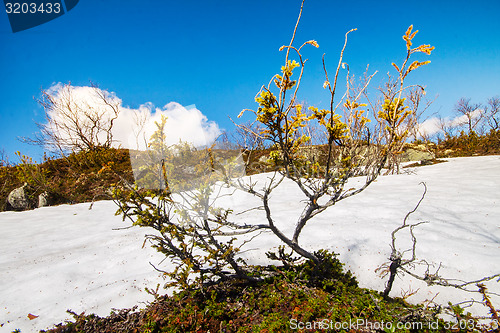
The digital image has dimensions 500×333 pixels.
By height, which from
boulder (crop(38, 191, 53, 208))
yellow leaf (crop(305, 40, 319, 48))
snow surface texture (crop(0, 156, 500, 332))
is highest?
yellow leaf (crop(305, 40, 319, 48))

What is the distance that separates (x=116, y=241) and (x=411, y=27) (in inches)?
225

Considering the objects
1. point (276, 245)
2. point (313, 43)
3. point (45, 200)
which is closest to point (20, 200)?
point (45, 200)

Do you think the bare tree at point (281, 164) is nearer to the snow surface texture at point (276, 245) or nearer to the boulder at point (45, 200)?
the snow surface texture at point (276, 245)

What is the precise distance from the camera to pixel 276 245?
3773 millimetres

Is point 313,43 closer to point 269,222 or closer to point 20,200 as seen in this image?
point 269,222

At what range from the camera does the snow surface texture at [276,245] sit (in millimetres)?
2691

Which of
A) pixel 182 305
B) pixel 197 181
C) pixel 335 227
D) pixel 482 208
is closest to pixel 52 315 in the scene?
pixel 182 305

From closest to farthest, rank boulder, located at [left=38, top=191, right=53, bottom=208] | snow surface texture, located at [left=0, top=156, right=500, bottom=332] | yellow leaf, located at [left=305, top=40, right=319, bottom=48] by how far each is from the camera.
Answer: yellow leaf, located at [left=305, top=40, right=319, bottom=48]
snow surface texture, located at [left=0, top=156, right=500, bottom=332]
boulder, located at [left=38, top=191, right=53, bottom=208]

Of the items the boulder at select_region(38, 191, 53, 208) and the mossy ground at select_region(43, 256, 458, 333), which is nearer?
the mossy ground at select_region(43, 256, 458, 333)

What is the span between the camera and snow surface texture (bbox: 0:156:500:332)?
2.69 m

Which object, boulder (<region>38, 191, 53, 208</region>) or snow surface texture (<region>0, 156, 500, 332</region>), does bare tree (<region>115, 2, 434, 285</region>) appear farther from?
boulder (<region>38, 191, 53, 208</region>)

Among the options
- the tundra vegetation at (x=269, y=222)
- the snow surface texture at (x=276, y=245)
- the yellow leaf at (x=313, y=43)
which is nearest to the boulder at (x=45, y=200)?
the snow surface texture at (x=276, y=245)

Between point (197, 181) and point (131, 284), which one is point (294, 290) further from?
point (131, 284)

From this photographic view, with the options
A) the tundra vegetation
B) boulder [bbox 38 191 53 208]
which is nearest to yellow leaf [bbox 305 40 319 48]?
the tundra vegetation
